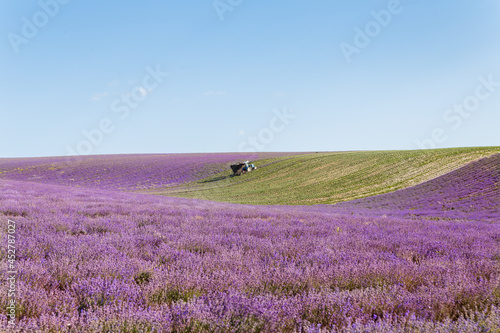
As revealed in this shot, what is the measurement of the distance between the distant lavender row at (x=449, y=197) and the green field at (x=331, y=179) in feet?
5.28

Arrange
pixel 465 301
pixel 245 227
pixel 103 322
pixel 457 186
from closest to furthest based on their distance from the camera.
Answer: pixel 103 322, pixel 465 301, pixel 245 227, pixel 457 186

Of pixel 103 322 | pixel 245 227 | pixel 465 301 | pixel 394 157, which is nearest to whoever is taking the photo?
pixel 103 322

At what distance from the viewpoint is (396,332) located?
5.68 feet

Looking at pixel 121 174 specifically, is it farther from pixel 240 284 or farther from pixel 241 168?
pixel 240 284

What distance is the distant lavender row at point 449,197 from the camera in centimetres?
1656

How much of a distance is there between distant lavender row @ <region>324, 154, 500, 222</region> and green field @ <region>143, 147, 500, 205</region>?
5.28 feet

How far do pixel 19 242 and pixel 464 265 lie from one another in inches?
186

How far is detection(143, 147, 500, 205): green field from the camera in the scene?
26.0 metres

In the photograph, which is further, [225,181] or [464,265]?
[225,181]

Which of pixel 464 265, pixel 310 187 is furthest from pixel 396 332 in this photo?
pixel 310 187

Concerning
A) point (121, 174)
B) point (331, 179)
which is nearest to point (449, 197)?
point (331, 179)

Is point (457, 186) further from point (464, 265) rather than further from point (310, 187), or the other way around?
point (464, 265)

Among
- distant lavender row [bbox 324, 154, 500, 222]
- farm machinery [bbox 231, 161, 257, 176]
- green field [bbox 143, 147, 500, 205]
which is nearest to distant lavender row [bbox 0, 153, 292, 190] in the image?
farm machinery [bbox 231, 161, 257, 176]

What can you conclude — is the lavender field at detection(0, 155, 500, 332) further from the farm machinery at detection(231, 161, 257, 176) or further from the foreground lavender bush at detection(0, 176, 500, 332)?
the farm machinery at detection(231, 161, 257, 176)
